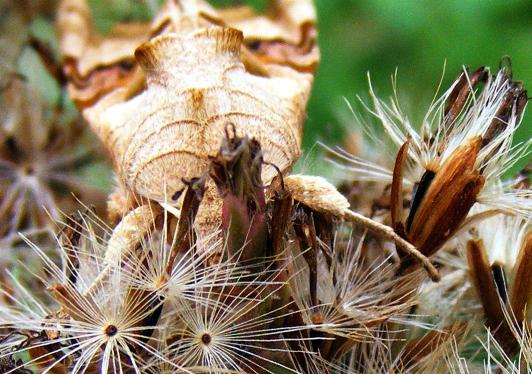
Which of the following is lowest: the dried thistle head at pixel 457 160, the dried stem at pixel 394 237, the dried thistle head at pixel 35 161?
the dried thistle head at pixel 35 161

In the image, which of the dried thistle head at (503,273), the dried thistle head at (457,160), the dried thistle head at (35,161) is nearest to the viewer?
the dried thistle head at (457,160)

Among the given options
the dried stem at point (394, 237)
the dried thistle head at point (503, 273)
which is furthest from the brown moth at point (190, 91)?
the dried thistle head at point (503, 273)

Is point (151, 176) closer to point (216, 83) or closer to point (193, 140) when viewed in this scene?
point (193, 140)

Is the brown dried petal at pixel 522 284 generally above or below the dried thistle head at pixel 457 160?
below

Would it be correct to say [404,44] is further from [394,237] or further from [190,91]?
[394,237]

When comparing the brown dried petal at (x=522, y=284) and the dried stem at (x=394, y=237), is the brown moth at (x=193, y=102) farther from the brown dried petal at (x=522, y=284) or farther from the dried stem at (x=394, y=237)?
the brown dried petal at (x=522, y=284)

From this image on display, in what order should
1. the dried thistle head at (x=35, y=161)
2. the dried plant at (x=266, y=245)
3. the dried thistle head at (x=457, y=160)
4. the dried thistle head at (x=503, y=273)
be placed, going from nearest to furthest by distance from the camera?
1. the dried plant at (x=266, y=245)
2. the dried thistle head at (x=457, y=160)
3. the dried thistle head at (x=503, y=273)
4. the dried thistle head at (x=35, y=161)

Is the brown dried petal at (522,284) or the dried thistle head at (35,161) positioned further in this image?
the dried thistle head at (35,161)

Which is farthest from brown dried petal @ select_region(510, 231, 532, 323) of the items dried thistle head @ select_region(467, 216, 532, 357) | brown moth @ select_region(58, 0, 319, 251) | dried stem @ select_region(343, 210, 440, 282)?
brown moth @ select_region(58, 0, 319, 251)
